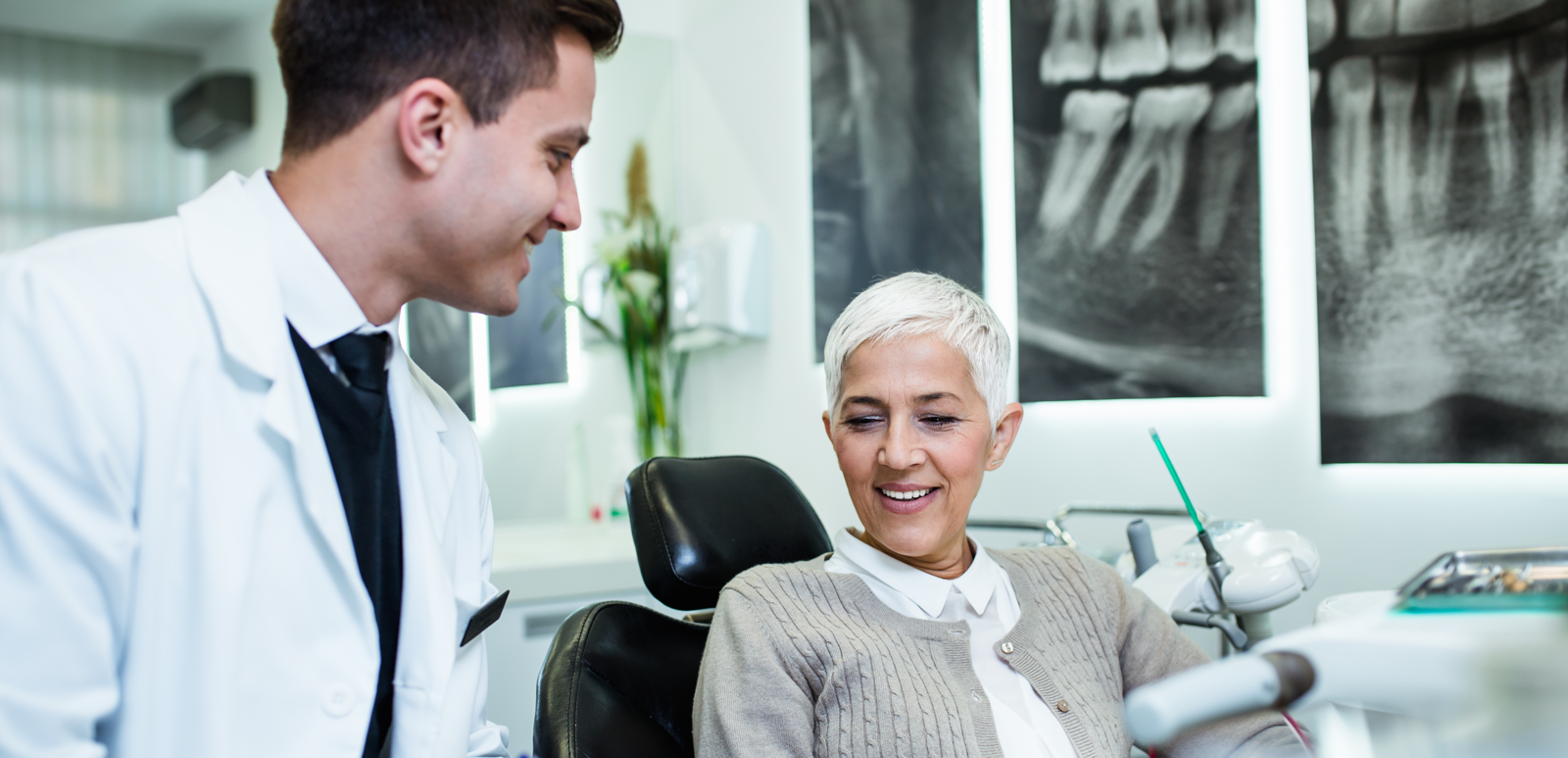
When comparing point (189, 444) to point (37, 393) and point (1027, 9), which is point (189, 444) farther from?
point (1027, 9)

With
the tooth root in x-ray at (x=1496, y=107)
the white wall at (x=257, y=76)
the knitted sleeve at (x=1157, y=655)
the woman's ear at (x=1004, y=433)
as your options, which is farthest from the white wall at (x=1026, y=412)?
the woman's ear at (x=1004, y=433)

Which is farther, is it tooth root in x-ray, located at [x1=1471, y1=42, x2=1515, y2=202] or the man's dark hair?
tooth root in x-ray, located at [x1=1471, y1=42, x2=1515, y2=202]

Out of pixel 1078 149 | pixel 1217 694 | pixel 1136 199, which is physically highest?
pixel 1078 149

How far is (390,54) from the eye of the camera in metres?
0.95

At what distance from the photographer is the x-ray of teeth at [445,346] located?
316 centimetres

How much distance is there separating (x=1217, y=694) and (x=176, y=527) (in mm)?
778

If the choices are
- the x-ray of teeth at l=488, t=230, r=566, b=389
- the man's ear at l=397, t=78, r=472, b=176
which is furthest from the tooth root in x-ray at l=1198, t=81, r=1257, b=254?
the x-ray of teeth at l=488, t=230, r=566, b=389

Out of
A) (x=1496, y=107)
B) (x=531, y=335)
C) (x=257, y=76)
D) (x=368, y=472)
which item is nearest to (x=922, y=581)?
(x=368, y=472)

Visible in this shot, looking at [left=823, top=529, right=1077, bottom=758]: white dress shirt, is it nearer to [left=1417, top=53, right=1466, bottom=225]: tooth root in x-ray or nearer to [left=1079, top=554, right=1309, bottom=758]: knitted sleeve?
[left=1079, top=554, right=1309, bottom=758]: knitted sleeve

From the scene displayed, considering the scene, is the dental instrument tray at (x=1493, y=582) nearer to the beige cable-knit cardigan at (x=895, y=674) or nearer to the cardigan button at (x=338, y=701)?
the beige cable-knit cardigan at (x=895, y=674)

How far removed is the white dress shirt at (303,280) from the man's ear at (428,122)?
0.13m

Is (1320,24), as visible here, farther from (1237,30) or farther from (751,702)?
(751,702)

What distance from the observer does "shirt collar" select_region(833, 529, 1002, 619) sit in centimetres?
125

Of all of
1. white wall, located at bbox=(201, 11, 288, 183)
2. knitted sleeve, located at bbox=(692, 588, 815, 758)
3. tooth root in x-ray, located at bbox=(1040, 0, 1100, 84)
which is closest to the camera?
knitted sleeve, located at bbox=(692, 588, 815, 758)
